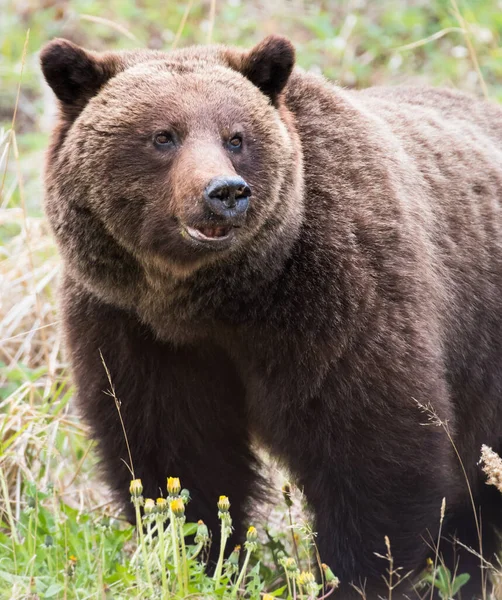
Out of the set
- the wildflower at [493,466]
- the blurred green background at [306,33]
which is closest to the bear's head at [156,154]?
the wildflower at [493,466]

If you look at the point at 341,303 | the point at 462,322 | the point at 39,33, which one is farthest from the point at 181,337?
the point at 39,33

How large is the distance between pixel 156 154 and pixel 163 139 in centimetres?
8

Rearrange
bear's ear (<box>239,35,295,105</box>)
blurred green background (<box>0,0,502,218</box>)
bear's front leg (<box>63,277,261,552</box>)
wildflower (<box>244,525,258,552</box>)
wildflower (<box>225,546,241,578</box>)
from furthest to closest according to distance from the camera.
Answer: blurred green background (<box>0,0,502,218</box>)
bear's front leg (<box>63,277,261,552</box>)
bear's ear (<box>239,35,295,105</box>)
wildflower (<box>225,546,241,578</box>)
wildflower (<box>244,525,258,552</box>)

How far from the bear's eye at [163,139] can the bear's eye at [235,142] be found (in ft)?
0.84

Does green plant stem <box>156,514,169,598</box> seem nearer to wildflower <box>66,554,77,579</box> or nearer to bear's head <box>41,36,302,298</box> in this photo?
wildflower <box>66,554,77,579</box>

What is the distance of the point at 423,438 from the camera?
5.02 m

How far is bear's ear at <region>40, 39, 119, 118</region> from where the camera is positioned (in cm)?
482

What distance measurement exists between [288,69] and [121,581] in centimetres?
250

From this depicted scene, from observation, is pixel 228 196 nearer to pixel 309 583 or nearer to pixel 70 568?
pixel 309 583

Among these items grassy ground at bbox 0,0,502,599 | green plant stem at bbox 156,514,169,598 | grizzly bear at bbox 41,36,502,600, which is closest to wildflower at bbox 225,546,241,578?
grassy ground at bbox 0,0,502,599

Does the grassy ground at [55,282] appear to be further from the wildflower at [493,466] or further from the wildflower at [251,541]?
the wildflower at [493,466]

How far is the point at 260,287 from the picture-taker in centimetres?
491

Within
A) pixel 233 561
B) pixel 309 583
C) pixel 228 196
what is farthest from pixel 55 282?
pixel 309 583

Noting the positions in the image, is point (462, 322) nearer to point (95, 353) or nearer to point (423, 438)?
point (423, 438)
